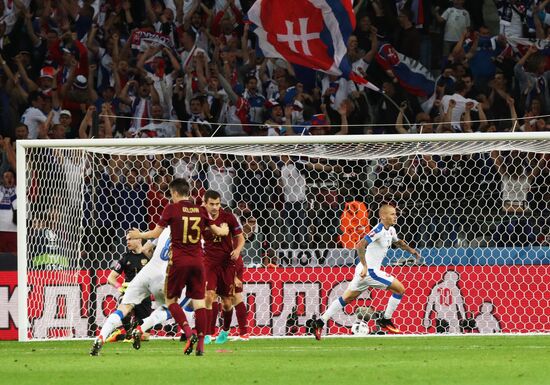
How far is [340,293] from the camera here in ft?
56.9

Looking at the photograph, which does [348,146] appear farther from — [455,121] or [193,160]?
[455,121]

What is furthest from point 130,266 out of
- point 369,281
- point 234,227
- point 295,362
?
point 295,362

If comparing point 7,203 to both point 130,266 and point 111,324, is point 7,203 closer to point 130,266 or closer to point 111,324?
point 130,266

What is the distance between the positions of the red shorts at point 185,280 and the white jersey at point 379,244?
3.97m

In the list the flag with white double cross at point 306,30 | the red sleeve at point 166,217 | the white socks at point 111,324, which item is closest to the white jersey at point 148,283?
the white socks at point 111,324

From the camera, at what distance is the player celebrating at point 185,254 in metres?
12.8

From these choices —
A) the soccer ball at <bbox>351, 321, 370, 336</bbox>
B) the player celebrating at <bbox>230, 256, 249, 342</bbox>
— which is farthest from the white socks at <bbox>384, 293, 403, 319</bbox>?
the player celebrating at <bbox>230, 256, 249, 342</bbox>

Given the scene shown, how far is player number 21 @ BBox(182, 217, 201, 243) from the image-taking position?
12.8 m

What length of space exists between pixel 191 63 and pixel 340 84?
2.60 m

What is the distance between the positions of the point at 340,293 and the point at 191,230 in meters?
4.94

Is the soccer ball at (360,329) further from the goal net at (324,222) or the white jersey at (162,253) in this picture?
the white jersey at (162,253)

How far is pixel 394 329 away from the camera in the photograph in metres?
16.7

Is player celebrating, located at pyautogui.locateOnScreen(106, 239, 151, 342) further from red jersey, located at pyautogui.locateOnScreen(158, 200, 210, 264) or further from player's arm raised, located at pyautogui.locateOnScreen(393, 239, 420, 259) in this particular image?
red jersey, located at pyautogui.locateOnScreen(158, 200, 210, 264)

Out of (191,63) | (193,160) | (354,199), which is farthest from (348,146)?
(191,63)
